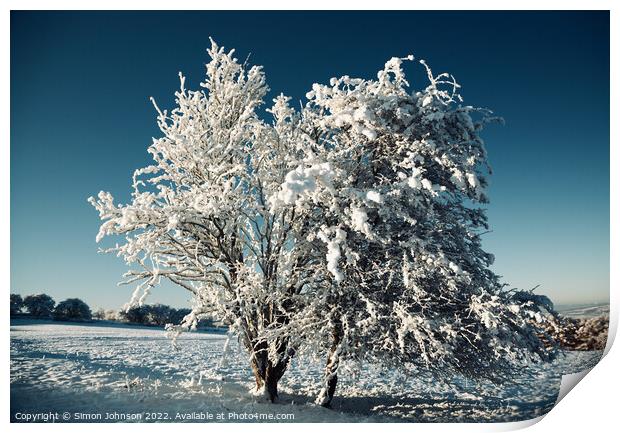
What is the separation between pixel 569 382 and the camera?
6.54 meters

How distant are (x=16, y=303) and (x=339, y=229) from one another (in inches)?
220

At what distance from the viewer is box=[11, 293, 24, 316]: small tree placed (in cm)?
635

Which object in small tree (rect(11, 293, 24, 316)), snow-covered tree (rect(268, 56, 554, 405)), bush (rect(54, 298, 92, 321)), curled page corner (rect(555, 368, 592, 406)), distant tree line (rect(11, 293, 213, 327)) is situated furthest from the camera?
bush (rect(54, 298, 92, 321))

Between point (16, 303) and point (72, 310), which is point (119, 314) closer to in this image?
point (72, 310)

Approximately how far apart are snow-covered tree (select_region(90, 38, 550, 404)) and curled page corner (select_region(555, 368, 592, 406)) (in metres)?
1.10

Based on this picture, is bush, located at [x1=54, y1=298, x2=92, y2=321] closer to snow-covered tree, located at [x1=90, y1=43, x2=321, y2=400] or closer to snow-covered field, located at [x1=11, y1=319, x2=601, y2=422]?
snow-covered field, located at [x1=11, y1=319, x2=601, y2=422]

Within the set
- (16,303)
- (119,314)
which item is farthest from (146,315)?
(16,303)

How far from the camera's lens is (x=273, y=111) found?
7.41 meters

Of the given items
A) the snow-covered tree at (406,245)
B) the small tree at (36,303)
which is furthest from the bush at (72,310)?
the snow-covered tree at (406,245)

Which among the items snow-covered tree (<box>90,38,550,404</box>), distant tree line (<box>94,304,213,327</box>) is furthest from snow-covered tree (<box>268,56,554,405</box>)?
distant tree line (<box>94,304,213,327</box>)

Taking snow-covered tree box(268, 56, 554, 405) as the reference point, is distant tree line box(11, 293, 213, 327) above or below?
below

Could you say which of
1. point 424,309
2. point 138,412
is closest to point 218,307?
point 138,412

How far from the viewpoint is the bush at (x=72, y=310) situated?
16.3m
